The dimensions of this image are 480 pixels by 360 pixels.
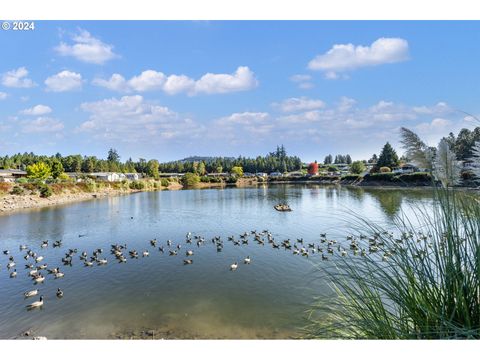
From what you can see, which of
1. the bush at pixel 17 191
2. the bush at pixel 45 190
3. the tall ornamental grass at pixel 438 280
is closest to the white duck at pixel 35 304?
the tall ornamental grass at pixel 438 280

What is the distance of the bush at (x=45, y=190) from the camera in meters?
43.1

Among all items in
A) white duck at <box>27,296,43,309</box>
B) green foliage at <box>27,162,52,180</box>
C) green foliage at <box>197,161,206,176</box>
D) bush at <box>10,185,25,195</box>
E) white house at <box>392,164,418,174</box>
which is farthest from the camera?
green foliage at <box>197,161,206,176</box>

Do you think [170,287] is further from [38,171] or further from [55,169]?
[55,169]

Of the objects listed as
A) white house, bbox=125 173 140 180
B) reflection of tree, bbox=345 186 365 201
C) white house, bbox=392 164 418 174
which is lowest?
reflection of tree, bbox=345 186 365 201

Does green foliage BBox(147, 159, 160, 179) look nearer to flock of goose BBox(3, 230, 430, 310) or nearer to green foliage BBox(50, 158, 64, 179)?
green foliage BBox(50, 158, 64, 179)

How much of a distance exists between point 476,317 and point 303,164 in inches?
5544

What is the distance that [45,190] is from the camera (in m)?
43.6

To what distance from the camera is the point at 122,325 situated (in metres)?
8.83

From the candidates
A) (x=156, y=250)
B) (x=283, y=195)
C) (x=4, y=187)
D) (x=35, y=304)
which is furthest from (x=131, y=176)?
(x=35, y=304)

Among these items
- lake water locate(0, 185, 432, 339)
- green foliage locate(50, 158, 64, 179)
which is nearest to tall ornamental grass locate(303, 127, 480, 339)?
lake water locate(0, 185, 432, 339)

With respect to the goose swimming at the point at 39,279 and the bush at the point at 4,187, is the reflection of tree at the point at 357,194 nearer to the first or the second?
the goose swimming at the point at 39,279

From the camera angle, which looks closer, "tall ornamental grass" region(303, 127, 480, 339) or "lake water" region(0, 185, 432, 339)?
"tall ornamental grass" region(303, 127, 480, 339)

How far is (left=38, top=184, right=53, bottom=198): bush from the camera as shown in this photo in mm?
43116

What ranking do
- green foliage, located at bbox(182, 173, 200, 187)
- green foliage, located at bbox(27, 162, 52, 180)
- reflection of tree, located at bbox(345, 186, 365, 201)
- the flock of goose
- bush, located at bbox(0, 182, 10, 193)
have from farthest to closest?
green foliage, located at bbox(182, 173, 200, 187) → green foliage, located at bbox(27, 162, 52, 180) → reflection of tree, located at bbox(345, 186, 365, 201) → bush, located at bbox(0, 182, 10, 193) → the flock of goose
